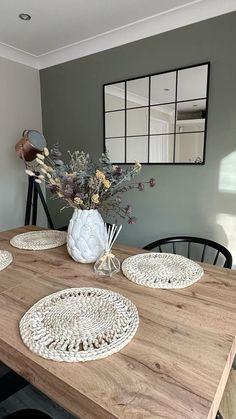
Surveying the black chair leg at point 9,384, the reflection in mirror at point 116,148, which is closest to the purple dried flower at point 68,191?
the black chair leg at point 9,384

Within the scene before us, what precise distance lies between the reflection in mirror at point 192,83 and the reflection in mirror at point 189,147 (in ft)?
0.94

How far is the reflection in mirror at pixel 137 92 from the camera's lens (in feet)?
7.17

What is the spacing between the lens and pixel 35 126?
2.98 meters

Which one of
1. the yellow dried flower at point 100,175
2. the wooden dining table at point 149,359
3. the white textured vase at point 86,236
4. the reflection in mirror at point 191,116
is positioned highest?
the reflection in mirror at point 191,116

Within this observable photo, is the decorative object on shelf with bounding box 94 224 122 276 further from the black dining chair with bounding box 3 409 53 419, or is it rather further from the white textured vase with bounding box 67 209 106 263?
the black dining chair with bounding box 3 409 53 419

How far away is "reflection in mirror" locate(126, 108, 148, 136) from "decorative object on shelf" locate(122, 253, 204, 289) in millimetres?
1326

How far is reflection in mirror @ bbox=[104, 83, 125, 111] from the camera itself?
2.32 m

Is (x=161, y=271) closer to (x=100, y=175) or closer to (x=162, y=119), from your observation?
(x=100, y=175)

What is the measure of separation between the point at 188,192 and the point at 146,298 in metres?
1.37

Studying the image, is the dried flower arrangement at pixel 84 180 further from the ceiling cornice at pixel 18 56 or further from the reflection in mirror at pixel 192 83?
the ceiling cornice at pixel 18 56

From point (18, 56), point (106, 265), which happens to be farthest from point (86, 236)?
point (18, 56)

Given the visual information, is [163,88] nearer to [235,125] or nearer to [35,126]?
[235,125]

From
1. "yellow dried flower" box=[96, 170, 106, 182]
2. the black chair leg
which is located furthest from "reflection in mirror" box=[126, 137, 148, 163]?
the black chair leg

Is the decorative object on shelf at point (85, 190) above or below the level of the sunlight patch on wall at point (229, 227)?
above
